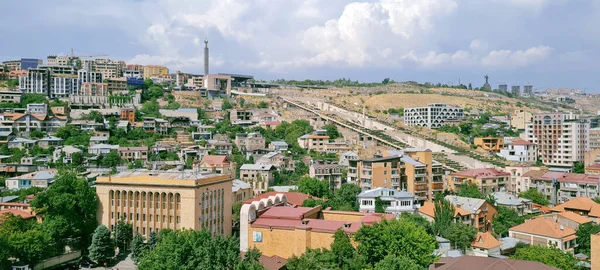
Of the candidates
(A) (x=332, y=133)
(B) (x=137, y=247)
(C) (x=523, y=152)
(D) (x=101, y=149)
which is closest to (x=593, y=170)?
→ (C) (x=523, y=152)

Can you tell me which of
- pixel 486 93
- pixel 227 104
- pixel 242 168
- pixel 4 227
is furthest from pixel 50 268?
pixel 486 93

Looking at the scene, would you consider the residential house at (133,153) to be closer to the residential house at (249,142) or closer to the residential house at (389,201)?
the residential house at (249,142)

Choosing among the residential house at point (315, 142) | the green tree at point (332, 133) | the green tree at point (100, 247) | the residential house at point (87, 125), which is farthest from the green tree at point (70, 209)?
the green tree at point (332, 133)

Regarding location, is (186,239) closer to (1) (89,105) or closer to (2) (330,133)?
(2) (330,133)

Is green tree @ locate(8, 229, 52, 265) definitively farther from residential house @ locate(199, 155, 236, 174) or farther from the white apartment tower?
the white apartment tower

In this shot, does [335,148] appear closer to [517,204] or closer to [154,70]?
[517,204]

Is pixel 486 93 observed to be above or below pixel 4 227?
above

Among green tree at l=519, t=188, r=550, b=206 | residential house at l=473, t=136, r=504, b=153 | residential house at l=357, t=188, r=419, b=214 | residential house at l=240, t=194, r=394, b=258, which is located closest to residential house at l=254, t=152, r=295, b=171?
residential house at l=357, t=188, r=419, b=214
